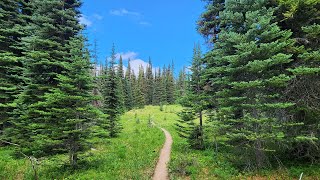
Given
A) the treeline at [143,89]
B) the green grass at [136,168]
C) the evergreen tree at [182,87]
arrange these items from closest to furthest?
1. the green grass at [136,168]
2. the evergreen tree at [182,87]
3. the treeline at [143,89]

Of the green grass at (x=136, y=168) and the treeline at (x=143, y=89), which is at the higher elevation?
the treeline at (x=143, y=89)

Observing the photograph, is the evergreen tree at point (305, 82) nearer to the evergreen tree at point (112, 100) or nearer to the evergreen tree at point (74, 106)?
the evergreen tree at point (74, 106)

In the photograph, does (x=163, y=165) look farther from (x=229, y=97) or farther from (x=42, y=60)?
(x=42, y=60)

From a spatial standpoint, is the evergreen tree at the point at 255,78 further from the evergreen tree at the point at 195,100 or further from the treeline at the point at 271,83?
the evergreen tree at the point at 195,100

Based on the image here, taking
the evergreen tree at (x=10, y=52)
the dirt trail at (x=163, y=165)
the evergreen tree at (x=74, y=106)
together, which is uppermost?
the evergreen tree at (x=10, y=52)

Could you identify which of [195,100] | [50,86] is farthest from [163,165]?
[50,86]

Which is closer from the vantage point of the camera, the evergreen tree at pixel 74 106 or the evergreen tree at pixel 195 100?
the evergreen tree at pixel 74 106

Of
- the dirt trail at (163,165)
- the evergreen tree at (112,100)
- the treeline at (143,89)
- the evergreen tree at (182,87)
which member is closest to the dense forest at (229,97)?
the dirt trail at (163,165)

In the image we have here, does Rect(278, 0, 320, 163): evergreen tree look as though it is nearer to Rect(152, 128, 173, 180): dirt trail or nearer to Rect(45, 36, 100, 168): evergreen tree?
Rect(152, 128, 173, 180): dirt trail

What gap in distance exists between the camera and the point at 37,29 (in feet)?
72.9

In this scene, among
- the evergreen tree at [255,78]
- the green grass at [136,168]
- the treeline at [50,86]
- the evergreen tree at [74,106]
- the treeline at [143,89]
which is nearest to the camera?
the evergreen tree at [255,78]

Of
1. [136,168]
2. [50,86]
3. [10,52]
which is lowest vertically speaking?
[136,168]

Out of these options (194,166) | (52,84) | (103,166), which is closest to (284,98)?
(194,166)

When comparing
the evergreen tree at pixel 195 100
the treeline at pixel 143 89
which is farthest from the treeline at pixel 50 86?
the treeline at pixel 143 89
